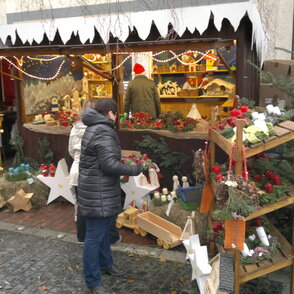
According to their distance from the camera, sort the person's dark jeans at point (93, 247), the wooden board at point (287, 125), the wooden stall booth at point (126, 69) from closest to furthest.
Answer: the wooden board at point (287, 125) < the person's dark jeans at point (93, 247) < the wooden stall booth at point (126, 69)

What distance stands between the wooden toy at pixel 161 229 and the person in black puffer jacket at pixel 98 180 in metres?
1.16

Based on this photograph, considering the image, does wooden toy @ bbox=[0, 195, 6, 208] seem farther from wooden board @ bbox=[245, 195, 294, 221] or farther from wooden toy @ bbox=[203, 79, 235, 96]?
wooden toy @ bbox=[203, 79, 235, 96]

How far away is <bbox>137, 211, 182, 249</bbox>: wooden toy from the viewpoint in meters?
4.91

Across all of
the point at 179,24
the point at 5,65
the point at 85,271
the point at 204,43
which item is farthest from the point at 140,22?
the point at 5,65

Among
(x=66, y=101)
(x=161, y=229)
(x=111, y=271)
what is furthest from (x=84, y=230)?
(x=66, y=101)

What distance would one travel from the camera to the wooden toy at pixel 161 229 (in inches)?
193

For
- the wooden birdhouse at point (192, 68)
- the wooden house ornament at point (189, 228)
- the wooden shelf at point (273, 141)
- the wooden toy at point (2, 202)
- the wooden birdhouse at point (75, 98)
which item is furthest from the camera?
the wooden birdhouse at point (192, 68)

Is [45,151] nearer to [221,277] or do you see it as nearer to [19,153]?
[19,153]

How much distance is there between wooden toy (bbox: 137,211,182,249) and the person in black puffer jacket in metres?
1.16

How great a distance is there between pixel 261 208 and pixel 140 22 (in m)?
3.93

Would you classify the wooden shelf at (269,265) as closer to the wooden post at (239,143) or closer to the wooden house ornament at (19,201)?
the wooden post at (239,143)

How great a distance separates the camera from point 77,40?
7250 millimetres

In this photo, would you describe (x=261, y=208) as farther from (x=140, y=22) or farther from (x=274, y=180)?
(x=140, y=22)

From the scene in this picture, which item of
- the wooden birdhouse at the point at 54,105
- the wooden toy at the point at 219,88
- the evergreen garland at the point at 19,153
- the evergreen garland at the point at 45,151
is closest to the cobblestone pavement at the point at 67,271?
the evergreen garland at the point at 45,151
